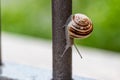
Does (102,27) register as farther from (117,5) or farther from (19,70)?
(19,70)

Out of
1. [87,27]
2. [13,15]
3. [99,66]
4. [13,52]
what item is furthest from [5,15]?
[87,27]

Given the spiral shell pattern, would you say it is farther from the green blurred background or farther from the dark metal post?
the green blurred background

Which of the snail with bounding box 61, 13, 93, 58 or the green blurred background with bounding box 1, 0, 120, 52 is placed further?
the green blurred background with bounding box 1, 0, 120, 52

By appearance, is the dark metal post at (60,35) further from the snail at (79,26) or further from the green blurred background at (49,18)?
the green blurred background at (49,18)

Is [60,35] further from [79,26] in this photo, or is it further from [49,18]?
[49,18]

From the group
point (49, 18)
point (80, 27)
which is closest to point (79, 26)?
point (80, 27)

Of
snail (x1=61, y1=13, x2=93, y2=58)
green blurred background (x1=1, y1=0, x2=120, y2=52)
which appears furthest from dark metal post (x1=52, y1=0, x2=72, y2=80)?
green blurred background (x1=1, y1=0, x2=120, y2=52)
